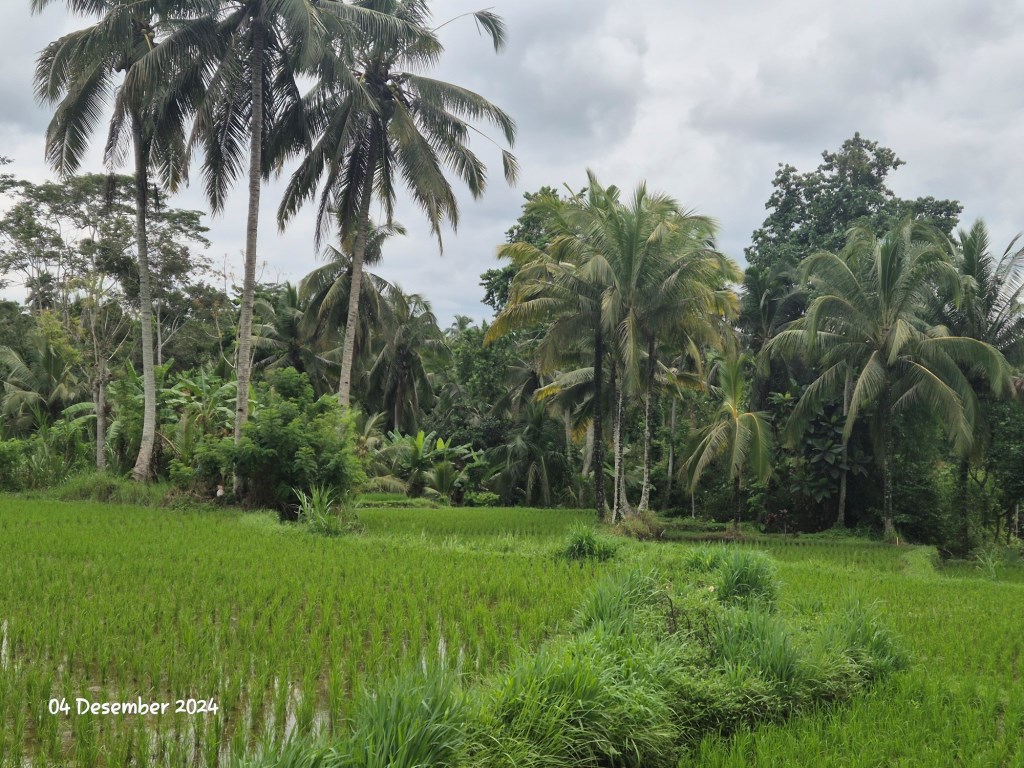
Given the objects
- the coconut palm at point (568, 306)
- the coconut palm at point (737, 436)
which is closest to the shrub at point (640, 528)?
the coconut palm at point (568, 306)

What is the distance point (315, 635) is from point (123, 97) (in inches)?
534

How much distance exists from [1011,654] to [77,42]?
17.7 meters

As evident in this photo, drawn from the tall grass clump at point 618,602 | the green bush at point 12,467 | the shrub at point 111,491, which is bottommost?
the tall grass clump at point 618,602

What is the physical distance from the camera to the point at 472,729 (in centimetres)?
381

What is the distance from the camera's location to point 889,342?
17.8m

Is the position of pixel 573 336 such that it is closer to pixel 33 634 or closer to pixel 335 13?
pixel 335 13

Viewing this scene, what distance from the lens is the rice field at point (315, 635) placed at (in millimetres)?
4148

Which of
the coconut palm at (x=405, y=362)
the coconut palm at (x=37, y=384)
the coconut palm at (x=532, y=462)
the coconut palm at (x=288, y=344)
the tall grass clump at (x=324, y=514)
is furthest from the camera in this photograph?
the coconut palm at (x=405, y=362)

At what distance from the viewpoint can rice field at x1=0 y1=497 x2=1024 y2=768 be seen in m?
4.15

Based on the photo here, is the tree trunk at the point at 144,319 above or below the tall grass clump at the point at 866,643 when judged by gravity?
above

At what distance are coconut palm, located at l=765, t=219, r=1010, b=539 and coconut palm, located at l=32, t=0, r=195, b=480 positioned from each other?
14403 mm

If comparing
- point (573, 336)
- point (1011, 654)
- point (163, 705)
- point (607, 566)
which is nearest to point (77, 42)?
point (573, 336)

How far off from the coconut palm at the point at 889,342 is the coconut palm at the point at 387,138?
8140 millimetres

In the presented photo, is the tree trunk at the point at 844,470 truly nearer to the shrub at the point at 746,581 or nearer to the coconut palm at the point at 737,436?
the coconut palm at the point at 737,436
